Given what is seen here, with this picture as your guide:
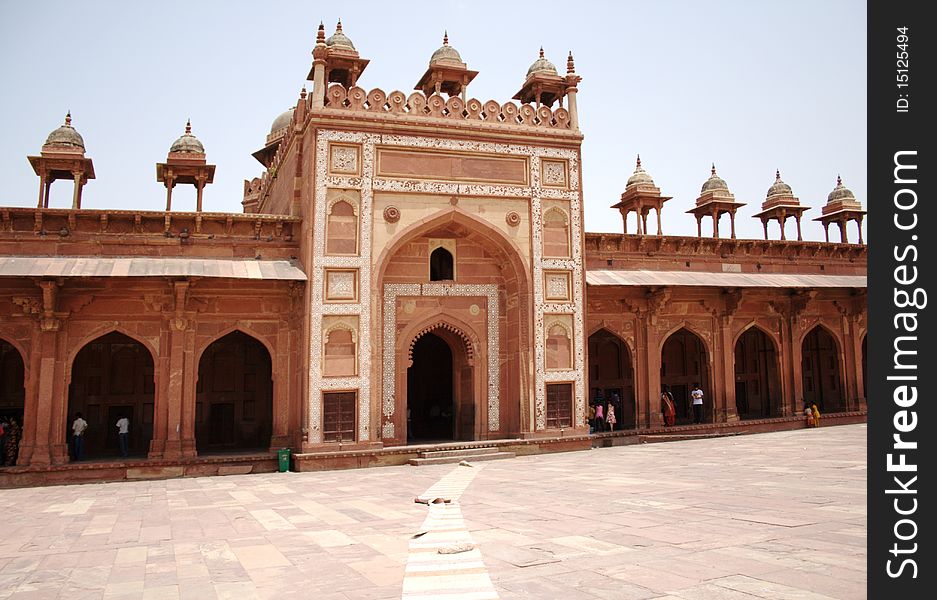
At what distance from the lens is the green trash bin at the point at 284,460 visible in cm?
1524

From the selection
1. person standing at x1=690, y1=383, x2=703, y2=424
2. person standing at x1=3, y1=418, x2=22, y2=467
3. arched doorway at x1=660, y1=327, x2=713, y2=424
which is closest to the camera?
person standing at x1=3, y1=418, x2=22, y2=467

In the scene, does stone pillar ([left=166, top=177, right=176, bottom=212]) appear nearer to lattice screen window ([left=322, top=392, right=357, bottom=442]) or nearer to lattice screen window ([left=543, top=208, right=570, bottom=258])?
lattice screen window ([left=322, top=392, right=357, bottom=442])

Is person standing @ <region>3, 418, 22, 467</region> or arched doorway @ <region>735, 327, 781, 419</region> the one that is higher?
arched doorway @ <region>735, 327, 781, 419</region>

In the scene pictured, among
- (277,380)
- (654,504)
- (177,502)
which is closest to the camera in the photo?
(654,504)

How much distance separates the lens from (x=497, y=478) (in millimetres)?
12398

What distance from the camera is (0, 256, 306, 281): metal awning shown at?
1454cm

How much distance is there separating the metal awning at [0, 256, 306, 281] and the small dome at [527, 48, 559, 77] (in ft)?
26.5

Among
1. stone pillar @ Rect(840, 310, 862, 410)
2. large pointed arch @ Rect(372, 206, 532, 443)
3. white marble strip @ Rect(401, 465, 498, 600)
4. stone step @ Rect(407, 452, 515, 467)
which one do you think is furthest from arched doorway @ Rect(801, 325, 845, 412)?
white marble strip @ Rect(401, 465, 498, 600)

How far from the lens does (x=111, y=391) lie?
18.0 metres
